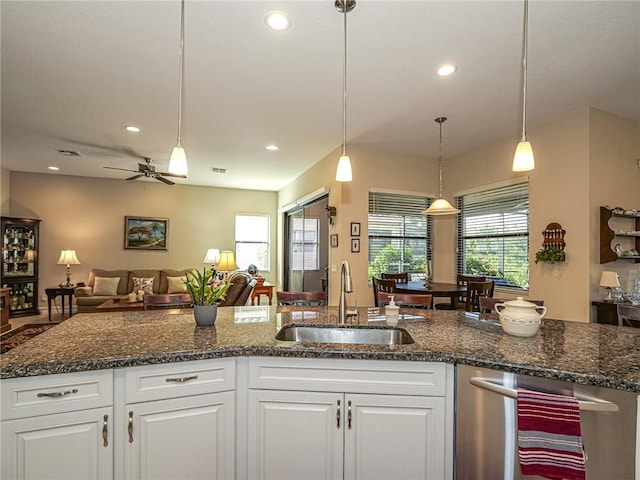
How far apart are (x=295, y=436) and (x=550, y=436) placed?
3.28ft

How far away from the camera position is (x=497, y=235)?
4.56 metres

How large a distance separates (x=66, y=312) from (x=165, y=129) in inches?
196

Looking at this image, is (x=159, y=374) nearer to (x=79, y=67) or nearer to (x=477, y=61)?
(x=79, y=67)

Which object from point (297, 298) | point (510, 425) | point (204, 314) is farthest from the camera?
point (297, 298)

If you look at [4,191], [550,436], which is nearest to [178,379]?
[550,436]

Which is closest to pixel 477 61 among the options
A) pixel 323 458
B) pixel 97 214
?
pixel 323 458

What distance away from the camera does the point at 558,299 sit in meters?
3.66

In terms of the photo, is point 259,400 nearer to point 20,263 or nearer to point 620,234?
point 620,234

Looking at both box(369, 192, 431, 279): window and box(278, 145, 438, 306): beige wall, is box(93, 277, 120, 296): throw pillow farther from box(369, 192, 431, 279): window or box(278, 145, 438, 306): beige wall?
box(369, 192, 431, 279): window

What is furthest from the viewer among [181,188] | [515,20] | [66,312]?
[181,188]

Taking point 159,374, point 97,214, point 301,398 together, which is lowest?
point 301,398

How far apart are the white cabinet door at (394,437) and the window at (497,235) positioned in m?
3.37

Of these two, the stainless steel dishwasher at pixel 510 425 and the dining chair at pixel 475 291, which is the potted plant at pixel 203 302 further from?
the dining chair at pixel 475 291

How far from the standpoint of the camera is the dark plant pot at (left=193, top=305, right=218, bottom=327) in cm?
191
